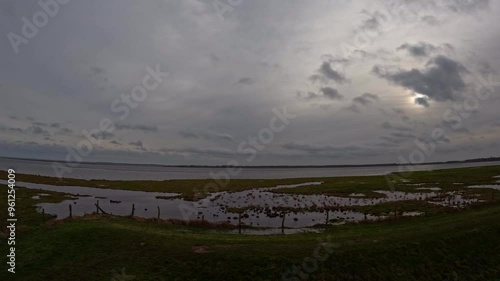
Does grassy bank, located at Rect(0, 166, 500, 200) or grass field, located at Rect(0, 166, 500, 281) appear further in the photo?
grassy bank, located at Rect(0, 166, 500, 200)

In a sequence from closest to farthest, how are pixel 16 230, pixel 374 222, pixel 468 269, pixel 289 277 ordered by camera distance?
pixel 289 277
pixel 468 269
pixel 16 230
pixel 374 222

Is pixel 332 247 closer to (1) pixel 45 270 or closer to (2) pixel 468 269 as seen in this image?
(2) pixel 468 269

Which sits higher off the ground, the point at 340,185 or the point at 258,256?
the point at 258,256

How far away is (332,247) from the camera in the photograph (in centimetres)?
2814

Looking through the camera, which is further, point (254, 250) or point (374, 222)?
point (374, 222)

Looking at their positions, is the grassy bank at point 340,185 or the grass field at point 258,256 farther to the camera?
the grassy bank at point 340,185

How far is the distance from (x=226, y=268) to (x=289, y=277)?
4565 millimetres

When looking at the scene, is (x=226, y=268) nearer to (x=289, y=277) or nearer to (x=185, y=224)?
(x=289, y=277)

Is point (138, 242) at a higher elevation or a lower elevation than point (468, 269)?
higher

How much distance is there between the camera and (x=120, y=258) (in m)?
27.1

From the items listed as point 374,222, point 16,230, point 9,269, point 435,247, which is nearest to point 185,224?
point 16,230

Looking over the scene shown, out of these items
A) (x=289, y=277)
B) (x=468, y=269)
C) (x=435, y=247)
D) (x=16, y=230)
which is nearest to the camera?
(x=289, y=277)

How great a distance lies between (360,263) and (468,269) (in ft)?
28.2

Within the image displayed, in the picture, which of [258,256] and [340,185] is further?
[340,185]
